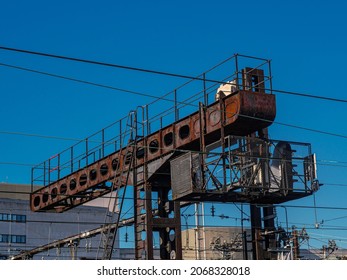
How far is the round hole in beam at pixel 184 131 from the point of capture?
23.0m

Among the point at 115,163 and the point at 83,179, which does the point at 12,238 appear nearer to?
the point at 83,179

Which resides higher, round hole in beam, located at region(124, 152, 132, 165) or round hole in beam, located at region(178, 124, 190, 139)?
round hole in beam, located at region(178, 124, 190, 139)

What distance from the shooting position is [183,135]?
23.1m

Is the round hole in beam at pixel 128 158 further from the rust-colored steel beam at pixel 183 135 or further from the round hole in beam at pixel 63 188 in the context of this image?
the round hole in beam at pixel 63 188

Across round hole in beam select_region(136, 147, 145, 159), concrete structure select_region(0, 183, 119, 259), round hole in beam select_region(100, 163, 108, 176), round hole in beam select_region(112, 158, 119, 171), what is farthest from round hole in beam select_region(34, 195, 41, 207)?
concrete structure select_region(0, 183, 119, 259)

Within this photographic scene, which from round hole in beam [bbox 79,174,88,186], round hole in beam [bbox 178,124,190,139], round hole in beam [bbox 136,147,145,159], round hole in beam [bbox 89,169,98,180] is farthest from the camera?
round hole in beam [bbox 79,174,88,186]

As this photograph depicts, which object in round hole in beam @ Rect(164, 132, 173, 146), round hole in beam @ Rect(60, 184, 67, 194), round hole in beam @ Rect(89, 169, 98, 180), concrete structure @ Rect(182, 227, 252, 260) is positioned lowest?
concrete structure @ Rect(182, 227, 252, 260)

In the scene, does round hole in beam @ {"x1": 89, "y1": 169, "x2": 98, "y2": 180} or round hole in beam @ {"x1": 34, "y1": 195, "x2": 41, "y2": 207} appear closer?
round hole in beam @ {"x1": 89, "y1": 169, "x2": 98, "y2": 180}

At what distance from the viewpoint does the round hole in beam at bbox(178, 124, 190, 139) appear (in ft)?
75.4

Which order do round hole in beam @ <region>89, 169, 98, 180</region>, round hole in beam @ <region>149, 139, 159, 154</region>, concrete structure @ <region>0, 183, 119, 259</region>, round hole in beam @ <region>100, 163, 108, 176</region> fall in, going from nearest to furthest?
1. round hole in beam @ <region>149, 139, 159, 154</region>
2. round hole in beam @ <region>100, 163, 108, 176</region>
3. round hole in beam @ <region>89, 169, 98, 180</region>
4. concrete structure @ <region>0, 183, 119, 259</region>

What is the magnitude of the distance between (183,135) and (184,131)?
15 cm

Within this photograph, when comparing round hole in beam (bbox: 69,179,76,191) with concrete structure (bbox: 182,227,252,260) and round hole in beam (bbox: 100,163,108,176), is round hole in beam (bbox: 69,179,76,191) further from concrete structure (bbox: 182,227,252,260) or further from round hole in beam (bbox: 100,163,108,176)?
concrete structure (bbox: 182,227,252,260)
